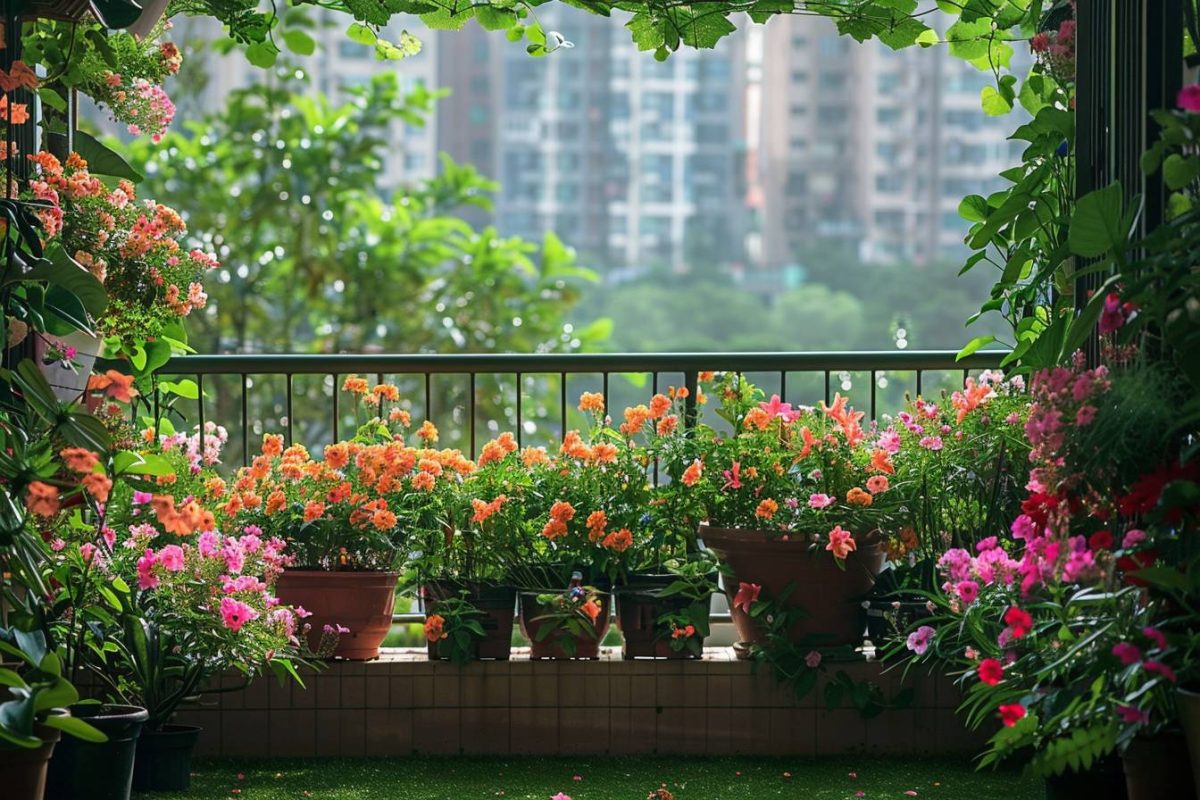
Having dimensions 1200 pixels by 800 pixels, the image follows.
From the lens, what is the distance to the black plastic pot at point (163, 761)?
284 cm

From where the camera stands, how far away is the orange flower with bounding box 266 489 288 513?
127 inches

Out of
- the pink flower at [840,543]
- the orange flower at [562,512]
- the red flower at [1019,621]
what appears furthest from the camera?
the orange flower at [562,512]

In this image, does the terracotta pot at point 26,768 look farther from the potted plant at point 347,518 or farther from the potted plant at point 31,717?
the potted plant at point 347,518

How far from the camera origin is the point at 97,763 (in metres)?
2.47

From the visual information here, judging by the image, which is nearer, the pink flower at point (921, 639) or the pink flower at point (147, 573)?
the pink flower at point (147, 573)

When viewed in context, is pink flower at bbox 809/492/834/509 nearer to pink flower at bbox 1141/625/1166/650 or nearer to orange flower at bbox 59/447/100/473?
pink flower at bbox 1141/625/1166/650

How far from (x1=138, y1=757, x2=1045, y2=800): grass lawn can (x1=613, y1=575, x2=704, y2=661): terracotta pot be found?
26 centimetres

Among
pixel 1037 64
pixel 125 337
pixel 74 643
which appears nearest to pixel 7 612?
pixel 74 643

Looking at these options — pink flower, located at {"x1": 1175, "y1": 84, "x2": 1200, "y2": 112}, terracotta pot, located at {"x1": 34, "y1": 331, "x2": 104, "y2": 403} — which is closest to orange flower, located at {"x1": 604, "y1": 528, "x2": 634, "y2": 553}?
terracotta pot, located at {"x1": 34, "y1": 331, "x2": 104, "y2": 403}

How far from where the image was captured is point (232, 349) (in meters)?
8.42

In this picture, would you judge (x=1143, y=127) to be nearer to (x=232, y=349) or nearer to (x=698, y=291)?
(x=232, y=349)

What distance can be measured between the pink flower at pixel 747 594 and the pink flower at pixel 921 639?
0.45m

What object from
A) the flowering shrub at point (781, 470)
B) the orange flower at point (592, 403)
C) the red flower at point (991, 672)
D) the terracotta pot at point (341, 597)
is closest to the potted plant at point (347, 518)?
the terracotta pot at point (341, 597)

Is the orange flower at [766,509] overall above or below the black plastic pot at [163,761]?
above
